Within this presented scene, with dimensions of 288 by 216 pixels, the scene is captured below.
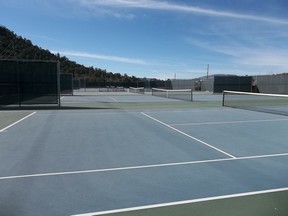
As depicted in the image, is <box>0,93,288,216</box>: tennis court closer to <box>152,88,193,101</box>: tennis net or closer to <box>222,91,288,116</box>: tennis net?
<box>222,91,288,116</box>: tennis net

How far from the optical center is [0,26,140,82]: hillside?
186ft

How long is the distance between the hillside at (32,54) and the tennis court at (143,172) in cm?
4437

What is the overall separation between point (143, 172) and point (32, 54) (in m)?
69.6

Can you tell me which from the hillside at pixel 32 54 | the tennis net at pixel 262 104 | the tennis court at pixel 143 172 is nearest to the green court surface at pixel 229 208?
the tennis court at pixel 143 172

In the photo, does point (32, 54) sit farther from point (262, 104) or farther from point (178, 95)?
point (262, 104)

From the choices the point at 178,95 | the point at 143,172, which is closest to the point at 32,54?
the point at 178,95

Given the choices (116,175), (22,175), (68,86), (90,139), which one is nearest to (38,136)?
(90,139)

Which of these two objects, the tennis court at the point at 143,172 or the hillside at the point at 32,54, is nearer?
the tennis court at the point at 143,172

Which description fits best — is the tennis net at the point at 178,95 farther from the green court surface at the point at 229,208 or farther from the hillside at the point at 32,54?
the hillside at the point at 32,54

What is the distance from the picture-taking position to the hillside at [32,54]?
56.8 m

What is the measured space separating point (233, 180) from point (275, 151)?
262 centimetres

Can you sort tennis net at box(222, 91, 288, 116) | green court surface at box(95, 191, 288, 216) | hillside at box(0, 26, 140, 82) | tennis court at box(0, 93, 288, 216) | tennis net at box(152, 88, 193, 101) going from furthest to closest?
hillside at box(0, 26, 140, 82) < tennis net at box(152, 88, 193, 101) < tennis net at box(222, 91, 288, 116) < tennis court at box(0, 93, 288, 216) < green court surface at box(95, 191, 288, 216)

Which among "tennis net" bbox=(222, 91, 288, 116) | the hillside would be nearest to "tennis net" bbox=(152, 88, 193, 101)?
"tennis net" bbox=(222, 91, 288, 116)

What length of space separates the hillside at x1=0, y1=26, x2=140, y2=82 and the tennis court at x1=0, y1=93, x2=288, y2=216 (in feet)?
146
